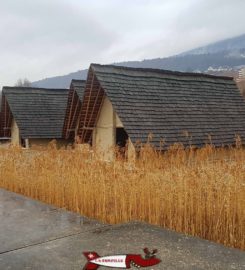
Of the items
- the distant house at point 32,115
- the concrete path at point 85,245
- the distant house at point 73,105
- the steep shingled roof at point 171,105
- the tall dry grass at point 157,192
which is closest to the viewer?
the concrete path at point 85,245

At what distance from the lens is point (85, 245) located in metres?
3.20

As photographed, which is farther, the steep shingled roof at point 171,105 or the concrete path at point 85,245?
the steep shingled roof at point 171,105

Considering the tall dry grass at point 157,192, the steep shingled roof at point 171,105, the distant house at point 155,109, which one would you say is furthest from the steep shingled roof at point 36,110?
the tall dry grass at point 157,192

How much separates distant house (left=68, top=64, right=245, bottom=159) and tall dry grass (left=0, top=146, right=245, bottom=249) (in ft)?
11.4

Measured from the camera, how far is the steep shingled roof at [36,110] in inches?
630

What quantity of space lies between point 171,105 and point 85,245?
8352 millimetres

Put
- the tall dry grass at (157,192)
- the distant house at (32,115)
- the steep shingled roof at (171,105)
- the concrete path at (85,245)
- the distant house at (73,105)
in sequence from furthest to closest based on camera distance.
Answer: the distant house at (32,115), the distant house at (73,105), the steep shingled roof at (171,105), the tall dry grass at (157,192), the concrete path at (85,245)

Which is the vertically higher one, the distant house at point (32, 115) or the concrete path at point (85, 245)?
the distant house at point (32, 115)

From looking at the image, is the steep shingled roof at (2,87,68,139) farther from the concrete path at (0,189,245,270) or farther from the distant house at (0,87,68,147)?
the concrete path at (0,189,245,270)

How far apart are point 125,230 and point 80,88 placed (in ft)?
36.3

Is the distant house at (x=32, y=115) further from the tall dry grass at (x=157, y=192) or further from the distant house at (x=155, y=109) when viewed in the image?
the tall dry grass at (x=157, y=192)

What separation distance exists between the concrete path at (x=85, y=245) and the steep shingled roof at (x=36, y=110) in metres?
11.9

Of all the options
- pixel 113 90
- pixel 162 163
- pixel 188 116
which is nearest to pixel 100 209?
pixel 162 163

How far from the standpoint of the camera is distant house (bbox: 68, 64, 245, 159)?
9.94 meters
